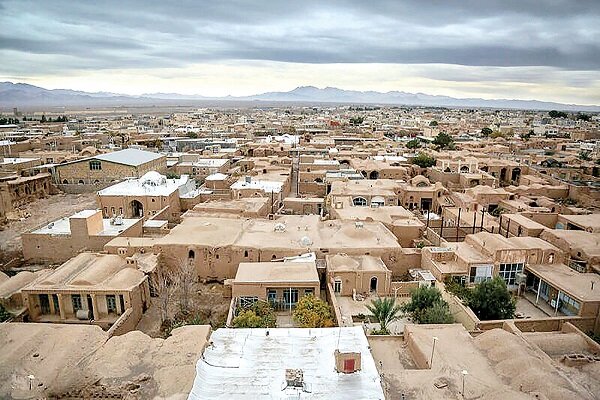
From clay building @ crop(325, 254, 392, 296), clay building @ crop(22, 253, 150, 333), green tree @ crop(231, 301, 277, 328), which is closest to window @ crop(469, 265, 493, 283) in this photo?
clay building @ crop(325, 254, 392, 296)

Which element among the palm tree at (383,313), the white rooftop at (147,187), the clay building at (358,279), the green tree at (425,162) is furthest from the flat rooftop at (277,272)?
the green tree at (425,162)

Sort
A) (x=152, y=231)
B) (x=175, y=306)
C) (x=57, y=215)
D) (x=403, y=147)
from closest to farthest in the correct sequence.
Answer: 1. (x=175, y=306)
2. (x=152, y=231)
3. (x=57, y=215)
4. (x=403, y=147)

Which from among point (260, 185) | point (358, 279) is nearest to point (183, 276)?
point (358, 279)

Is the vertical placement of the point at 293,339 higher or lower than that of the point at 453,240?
higher

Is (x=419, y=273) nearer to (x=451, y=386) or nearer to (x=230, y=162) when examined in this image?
(x=451, y=386)

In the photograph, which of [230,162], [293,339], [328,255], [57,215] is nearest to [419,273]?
[328,255]

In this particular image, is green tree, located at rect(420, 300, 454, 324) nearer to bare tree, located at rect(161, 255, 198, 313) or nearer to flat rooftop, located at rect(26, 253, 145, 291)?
bare tree, located at rect(161, 255, 198, 313)

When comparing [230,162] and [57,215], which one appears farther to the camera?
[230,162]

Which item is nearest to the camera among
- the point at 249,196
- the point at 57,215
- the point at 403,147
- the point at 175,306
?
the point at 175,306
